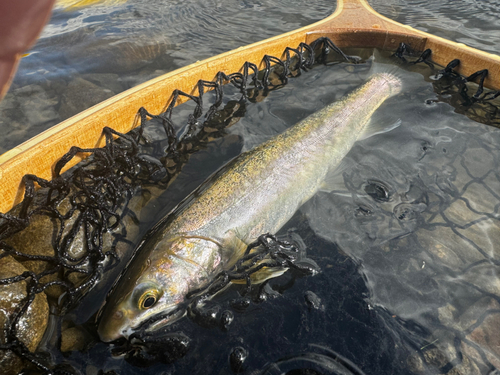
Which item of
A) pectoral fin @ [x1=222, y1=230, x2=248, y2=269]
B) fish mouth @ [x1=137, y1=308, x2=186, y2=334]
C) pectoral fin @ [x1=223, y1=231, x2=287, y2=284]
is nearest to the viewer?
fish mouth @ [x1=137, y1=308, x2=186, y2=334]

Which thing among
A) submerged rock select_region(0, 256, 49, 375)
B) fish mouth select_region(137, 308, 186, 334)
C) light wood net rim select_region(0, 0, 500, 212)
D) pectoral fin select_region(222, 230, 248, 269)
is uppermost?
light wood net rim select_region(0, 0, 500, 212)

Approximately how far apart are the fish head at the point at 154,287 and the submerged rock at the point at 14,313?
36 centimetres

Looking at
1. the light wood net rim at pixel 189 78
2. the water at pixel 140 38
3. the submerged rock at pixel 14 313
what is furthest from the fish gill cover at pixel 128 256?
the water at pixel 140 38

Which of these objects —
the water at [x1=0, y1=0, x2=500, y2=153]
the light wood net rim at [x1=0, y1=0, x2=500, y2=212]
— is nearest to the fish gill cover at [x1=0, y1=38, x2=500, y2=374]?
the light wood net rim at [x1=0, y1=0, x2=500, y2=212]

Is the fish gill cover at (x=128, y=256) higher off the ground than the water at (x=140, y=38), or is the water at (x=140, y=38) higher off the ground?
the water at (x=140, y=38)

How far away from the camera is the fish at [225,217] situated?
227 cm

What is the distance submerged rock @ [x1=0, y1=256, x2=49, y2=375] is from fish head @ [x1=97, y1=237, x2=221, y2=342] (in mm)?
356

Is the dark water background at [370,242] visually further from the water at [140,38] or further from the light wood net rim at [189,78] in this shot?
the light wood net rim at [189,78]

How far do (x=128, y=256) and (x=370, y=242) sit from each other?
2020mm

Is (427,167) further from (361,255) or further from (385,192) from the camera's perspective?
(361,255)

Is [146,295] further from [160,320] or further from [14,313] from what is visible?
[14,313]

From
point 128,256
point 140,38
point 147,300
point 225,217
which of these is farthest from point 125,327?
point 140,38

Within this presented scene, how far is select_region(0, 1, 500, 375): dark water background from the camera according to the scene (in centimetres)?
214

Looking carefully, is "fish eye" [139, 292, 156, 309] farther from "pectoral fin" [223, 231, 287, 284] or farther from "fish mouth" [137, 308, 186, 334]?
"pectoral fin" [223, 231, 287, 284]
